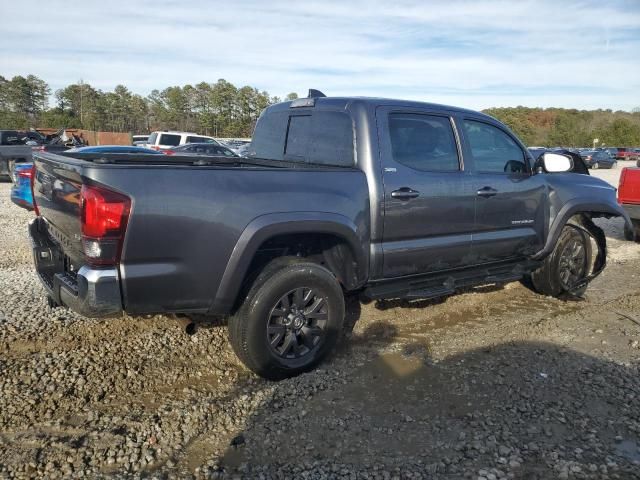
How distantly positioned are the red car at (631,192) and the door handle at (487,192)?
5.29 m

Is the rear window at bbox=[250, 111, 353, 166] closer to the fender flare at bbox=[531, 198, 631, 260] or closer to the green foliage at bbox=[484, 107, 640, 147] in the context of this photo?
the fender flare at bbox=[531, 198, 631, 260]

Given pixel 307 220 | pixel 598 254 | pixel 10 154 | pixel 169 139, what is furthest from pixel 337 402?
pixel 169 139

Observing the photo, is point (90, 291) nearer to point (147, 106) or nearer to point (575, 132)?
point (147, 106)

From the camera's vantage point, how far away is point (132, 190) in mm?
2879

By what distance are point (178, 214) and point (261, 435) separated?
1357mm

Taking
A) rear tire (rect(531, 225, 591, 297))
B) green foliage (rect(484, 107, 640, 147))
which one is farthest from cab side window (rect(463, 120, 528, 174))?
green foliage (rect(484, 107, 640, 147))

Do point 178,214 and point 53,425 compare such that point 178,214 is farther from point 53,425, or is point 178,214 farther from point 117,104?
point 117,104

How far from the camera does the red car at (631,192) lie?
8539mm

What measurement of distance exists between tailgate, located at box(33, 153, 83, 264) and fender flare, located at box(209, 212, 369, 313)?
0.88 metres

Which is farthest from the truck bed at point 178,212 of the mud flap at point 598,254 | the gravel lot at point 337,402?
the mud flap at point 598,254

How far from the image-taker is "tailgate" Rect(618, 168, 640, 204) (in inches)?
336

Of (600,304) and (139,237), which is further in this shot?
(600,304)

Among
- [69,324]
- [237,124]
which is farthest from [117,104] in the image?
[69,324]

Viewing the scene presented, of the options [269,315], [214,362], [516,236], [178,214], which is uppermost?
[178,214]
